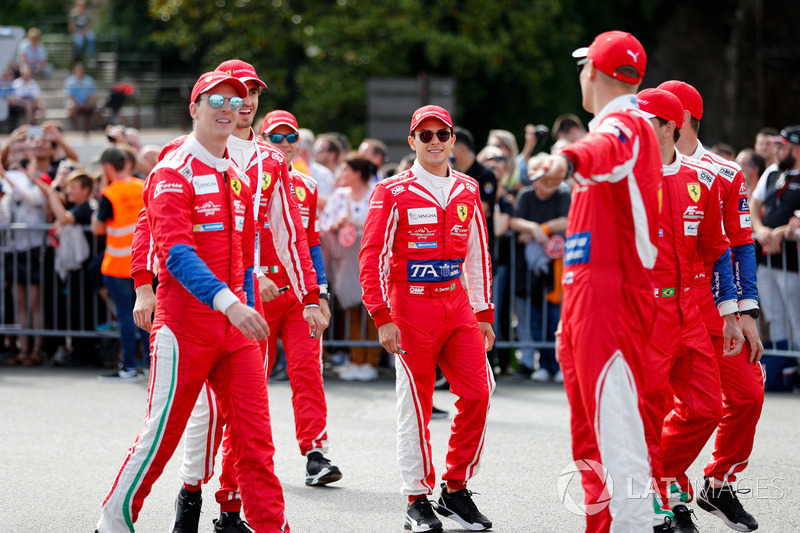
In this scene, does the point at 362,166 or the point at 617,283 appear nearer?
the point at 617,283

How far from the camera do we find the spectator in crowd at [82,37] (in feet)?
104

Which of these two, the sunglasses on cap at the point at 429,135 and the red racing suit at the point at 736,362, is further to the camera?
the sunglasses on cap at the point at 429,135

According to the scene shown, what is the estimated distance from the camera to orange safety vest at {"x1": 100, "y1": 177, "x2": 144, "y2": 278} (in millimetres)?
10922

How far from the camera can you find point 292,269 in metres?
6.37

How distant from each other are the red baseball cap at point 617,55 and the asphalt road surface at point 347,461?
2597mm

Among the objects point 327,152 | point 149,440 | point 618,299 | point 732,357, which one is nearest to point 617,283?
point 618,299

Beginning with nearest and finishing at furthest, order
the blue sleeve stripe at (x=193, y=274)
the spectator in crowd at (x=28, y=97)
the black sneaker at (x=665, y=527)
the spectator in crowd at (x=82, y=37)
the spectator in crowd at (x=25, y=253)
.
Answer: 1. the blue sleeve stripe at (x=193, y=274)
2. the black sneaker at (x=665, y=527)
3. the spectator in crowd at (x=25, y=253)
4. the spectator in crowd at (x=28, y=97)
5. the spectator in crowd at (x=82, y=37)

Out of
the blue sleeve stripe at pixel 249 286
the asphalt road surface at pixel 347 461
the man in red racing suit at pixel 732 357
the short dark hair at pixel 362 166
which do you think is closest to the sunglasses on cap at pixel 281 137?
the asphalt road surface at pixel 347 461

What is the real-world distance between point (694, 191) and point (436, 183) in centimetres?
144

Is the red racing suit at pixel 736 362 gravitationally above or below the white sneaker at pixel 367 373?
above

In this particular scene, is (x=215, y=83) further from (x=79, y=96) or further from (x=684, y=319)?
(x=79, y=96)

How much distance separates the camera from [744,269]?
20.1 feet

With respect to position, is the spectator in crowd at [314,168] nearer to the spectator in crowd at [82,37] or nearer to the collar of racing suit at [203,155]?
the collar of racing suit at [203,155]

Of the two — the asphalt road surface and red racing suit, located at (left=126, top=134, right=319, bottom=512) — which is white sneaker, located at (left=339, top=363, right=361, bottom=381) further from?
red racing suit, located at (left=126, top=134, right=319, bottom=512)
